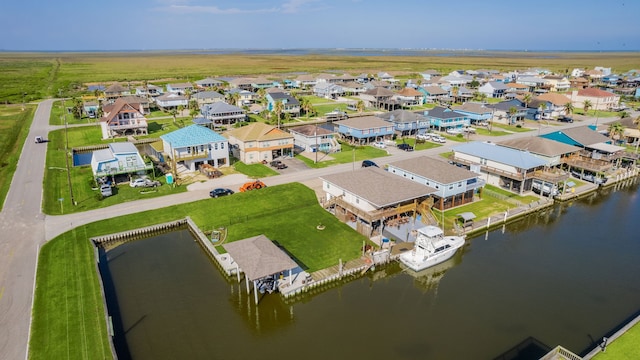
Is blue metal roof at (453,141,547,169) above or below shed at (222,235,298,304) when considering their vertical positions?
above

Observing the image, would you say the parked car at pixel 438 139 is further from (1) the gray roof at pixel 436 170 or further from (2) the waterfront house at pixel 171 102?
(2) the waterfront house at pixel 171 102

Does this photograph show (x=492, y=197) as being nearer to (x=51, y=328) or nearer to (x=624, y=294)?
(x=624, y=294)

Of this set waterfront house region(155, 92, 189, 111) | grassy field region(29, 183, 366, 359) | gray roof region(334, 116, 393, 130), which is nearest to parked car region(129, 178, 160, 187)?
grassy field region(29, 183, 366, 359)

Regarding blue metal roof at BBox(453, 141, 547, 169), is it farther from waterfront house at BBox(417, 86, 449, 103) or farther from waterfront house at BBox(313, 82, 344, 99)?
waterfront house at BBox(313, 82, 344, 99)

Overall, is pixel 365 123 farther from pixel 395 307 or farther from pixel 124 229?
pixel 395 307

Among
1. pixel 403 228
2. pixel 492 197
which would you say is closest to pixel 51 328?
pixel 403 228

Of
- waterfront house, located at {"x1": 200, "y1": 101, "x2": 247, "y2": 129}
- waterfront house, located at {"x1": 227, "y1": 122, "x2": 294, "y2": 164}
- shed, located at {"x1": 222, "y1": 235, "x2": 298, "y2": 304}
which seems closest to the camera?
shed, located at {"x1": 222, "y1": 235, "x2": 298, "y2": 304}
